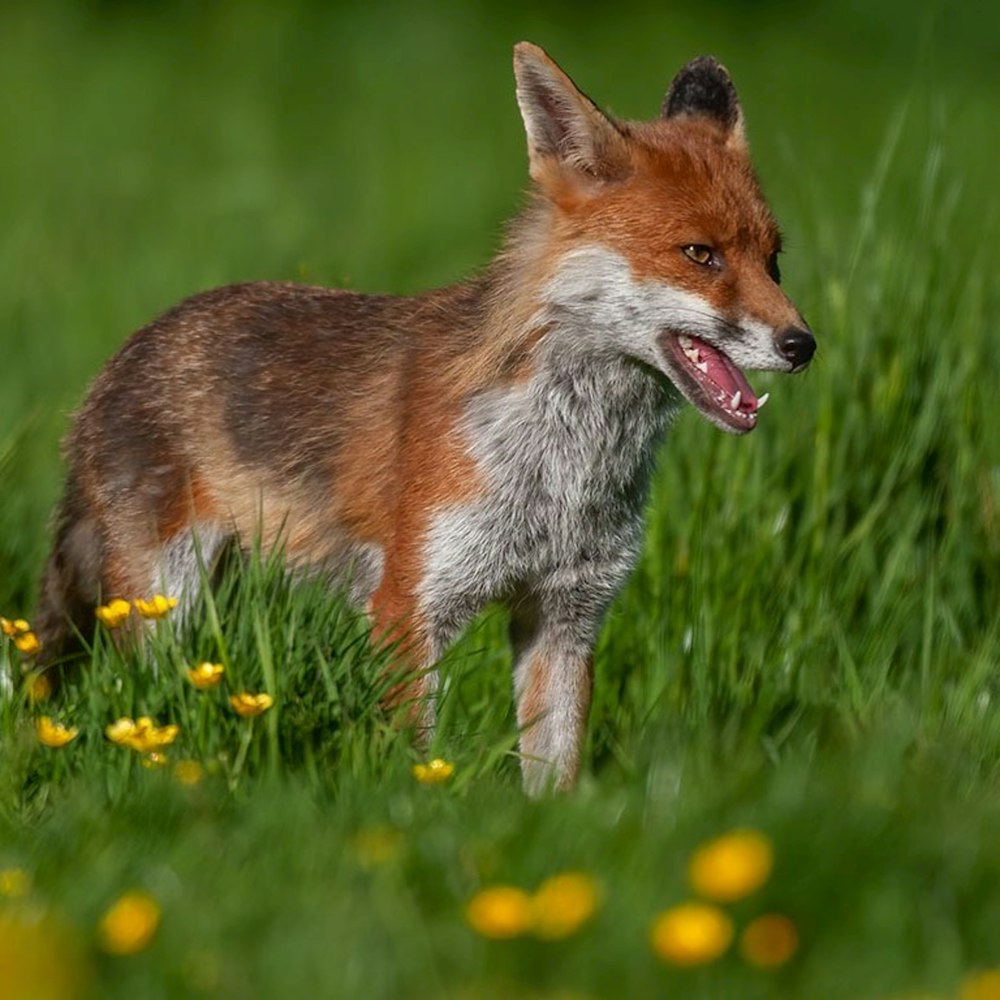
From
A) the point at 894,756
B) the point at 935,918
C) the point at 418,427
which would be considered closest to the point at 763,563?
the point at 418,427

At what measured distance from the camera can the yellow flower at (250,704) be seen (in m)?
4.73

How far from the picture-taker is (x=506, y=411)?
5.83 metres

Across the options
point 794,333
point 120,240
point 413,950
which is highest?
point 794,333

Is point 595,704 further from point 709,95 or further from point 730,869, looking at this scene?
point 730,869

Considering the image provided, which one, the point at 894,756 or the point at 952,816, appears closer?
the point at 952,816

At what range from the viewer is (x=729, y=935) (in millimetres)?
3418

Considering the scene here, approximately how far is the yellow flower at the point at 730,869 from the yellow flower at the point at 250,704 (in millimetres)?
1479

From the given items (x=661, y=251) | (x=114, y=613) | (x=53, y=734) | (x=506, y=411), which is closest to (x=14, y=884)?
(x=53, y=734)

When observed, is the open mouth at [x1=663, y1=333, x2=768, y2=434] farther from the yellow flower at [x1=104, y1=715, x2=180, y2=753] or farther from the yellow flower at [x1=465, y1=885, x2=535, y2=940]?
the yellow flower at [x1=465, y1=885, x2=535, y2=940]

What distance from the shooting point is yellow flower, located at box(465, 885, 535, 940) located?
343 cm

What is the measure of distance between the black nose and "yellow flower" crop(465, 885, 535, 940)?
2249mm

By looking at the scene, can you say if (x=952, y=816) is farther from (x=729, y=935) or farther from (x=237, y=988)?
(x=237, y=988)

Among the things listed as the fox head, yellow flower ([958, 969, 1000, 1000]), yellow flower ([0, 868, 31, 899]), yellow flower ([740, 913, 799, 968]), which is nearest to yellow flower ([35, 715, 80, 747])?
yellow flower ([0, 868, 31, 899])

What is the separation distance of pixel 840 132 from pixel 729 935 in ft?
51.1
